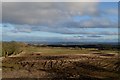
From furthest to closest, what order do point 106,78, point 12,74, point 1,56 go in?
point 1,56, point 12,74, point 106,78

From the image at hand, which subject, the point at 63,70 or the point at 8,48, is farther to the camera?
the point at 8,48

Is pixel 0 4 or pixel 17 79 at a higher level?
pixel 0 4

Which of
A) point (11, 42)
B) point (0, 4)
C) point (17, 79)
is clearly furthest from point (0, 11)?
point (11, 42)

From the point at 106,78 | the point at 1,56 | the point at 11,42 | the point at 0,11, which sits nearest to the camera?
the point at 0,11

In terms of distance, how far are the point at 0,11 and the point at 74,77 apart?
817cm

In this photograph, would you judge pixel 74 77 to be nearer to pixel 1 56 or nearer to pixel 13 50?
pixel 1 56

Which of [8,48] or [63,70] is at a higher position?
[8,48]

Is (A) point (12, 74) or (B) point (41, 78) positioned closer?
(B) point (41, 78)

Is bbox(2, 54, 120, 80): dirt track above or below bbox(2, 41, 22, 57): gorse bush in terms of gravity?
below

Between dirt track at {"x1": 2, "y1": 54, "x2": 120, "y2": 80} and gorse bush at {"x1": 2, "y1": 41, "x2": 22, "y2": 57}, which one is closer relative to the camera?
dirt track at {"x1": 2, "y1": 54, "x2": 120, "y2": 80}

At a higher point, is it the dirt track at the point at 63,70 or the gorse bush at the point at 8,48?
the gorse bush at the point at 8,48

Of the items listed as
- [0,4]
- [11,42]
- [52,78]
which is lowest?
[52,78]

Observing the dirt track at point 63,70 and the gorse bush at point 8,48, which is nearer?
the dirt track at point 63,70

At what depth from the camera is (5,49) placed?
45.8 m
